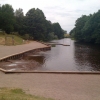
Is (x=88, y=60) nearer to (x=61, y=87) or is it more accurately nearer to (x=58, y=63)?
(x=58, y=63)

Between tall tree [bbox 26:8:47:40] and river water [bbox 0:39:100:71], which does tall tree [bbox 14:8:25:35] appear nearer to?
tall tree [bbox 26:8:47:40]

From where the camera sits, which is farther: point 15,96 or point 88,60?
point 88,60

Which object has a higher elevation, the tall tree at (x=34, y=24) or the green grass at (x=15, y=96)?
the tall tree at (x=34, y=24)

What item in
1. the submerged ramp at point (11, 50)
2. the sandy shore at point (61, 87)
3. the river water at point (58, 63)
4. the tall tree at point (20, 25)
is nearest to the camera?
the sandy shore at point (61, 87)

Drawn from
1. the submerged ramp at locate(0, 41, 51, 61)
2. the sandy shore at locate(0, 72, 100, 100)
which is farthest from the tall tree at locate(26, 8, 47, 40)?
the sandy shore at locate(0, 72, 100, 100)

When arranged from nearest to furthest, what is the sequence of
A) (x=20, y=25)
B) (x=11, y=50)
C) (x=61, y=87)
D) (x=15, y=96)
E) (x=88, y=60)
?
(x=15, y=96)
(x=61, y=87)
(x=88, y=60)
(x=11, y=50)
(x=20, y=25)

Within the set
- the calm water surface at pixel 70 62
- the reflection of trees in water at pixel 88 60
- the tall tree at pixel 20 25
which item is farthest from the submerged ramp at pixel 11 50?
the tall tree at pixel 20 25

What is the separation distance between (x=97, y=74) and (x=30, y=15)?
5341 centimetres

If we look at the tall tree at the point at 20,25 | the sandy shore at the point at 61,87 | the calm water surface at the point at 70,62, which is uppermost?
the tall tree at the point at 20,25

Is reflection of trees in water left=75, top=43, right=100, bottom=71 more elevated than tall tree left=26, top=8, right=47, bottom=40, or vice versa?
tall tree left=26, top=8, right=47, bottom=40

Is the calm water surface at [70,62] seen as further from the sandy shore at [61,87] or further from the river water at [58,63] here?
the sandy shore at [61,87]

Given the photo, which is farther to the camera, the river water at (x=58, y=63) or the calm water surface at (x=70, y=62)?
the calm water surface at (x=70, y=62)

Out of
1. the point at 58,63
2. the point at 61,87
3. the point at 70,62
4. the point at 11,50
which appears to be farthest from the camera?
the point at 11,50

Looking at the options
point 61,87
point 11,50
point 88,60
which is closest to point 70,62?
point 88,60
